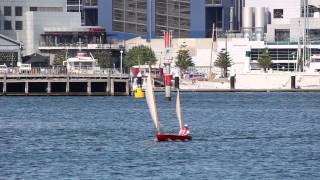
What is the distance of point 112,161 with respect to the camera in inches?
3711

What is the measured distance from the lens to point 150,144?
106m

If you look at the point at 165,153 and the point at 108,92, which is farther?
the point at 108,92

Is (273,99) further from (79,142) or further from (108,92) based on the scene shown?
(79,142)

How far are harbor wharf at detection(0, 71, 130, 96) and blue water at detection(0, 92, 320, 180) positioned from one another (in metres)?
25.8

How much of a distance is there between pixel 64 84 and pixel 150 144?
90.4m

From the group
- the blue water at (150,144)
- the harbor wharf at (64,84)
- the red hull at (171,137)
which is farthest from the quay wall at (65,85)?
the red hull at (171,137)

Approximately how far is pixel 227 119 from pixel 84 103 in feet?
122

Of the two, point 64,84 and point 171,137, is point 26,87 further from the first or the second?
point 171,137

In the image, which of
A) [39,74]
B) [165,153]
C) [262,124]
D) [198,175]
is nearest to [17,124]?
[262,124]

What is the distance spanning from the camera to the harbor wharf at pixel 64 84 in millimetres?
192125

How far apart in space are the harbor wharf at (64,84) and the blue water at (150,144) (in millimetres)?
25759

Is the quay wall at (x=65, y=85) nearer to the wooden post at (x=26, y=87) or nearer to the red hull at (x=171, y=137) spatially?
the wooden post at (x=26, y=87)

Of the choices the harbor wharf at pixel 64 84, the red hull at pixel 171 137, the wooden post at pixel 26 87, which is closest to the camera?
the red hull at pixel 171 137

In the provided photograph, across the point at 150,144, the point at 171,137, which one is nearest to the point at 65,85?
the point at 171,137
